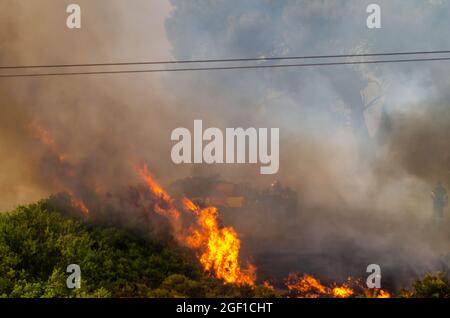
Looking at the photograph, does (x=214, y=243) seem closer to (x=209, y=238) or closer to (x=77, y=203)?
(x=209, y=238)

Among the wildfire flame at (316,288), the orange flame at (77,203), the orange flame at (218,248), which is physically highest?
the orange flame at (77,203)

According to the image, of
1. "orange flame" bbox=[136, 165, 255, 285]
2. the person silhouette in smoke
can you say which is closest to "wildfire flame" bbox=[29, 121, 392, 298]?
"orange flame" bbox=[136, 165, 255, 285]

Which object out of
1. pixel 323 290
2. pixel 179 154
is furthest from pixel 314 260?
pixel 179 154

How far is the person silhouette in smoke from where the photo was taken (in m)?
27.2

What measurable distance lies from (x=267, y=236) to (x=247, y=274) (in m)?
3.18

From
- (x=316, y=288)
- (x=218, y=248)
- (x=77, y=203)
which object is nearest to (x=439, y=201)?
(x=316, y=288)

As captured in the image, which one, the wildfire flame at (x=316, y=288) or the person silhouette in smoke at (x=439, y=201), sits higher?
the person silhouette in smoke at (x=439, y=201)

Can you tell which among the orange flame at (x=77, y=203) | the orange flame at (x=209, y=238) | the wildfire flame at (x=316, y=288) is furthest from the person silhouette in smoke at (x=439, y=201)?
the orange flame at (x=77, y=203)

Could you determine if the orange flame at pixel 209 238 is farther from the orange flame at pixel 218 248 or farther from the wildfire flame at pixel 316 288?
the wildfire flame at pixel 316 288

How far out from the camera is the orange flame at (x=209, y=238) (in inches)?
983

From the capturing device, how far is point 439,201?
90.2 feet

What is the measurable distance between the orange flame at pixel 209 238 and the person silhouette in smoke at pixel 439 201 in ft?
39.2

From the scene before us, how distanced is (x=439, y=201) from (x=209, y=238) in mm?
14499
